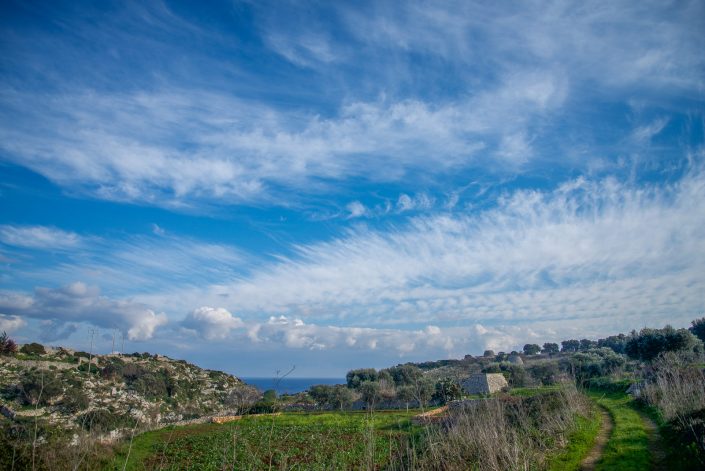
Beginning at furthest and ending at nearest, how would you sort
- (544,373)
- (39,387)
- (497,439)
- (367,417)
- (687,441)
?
1. (544,373)
2. (39,387)
3. (367,417)
4. (687,441)
5. (497,439)

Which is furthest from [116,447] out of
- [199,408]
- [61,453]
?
[199,408]

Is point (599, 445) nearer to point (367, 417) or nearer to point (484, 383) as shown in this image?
point (367, 417)

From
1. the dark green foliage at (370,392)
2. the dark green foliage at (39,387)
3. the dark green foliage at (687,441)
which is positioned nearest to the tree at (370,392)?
the dark green foliage at (370,392)

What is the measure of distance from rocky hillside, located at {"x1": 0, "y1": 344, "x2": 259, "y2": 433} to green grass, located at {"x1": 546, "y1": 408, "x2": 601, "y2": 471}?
21.9 metres

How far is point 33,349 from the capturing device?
52875mm

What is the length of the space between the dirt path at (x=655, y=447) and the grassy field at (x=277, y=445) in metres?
7.76

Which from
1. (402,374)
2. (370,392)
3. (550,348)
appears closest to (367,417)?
(370,392)

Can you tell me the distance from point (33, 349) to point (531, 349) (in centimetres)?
12041

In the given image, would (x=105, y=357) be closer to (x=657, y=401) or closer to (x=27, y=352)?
(x=27, y=352)

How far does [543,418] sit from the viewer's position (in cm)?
1962

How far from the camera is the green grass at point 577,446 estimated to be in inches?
527

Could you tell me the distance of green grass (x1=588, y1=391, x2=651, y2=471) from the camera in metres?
Result: 12.6

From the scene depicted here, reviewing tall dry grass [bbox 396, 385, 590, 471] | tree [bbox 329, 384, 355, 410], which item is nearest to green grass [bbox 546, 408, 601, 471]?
tall dry grass [bbox 396, 385, 590, 471]

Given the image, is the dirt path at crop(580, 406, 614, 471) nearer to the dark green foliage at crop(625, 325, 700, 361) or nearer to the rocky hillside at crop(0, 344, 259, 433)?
the rocky hillside at crop(0, 344, 259, 433)
